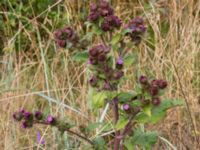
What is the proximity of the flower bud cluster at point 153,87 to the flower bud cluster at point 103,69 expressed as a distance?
0.09 meters

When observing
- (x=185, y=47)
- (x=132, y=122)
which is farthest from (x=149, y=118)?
(x=185, y=47)

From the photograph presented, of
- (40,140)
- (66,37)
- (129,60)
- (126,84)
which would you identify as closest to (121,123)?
(129,60)

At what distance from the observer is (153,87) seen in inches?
59.0

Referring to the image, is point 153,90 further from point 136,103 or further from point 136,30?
point 136,30

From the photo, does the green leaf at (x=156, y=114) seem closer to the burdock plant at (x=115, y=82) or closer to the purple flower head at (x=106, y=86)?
the burdock plant at (x=115, y=82)

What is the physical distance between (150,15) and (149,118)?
60.0 inches

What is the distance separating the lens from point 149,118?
1.59m

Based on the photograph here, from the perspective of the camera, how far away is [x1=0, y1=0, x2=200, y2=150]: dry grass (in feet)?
8.09

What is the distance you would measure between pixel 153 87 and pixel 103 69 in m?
0.15

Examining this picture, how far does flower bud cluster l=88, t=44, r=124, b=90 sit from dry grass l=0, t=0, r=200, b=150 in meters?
0.66

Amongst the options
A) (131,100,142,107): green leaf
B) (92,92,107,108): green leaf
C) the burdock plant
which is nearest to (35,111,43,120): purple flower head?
the burdock plant

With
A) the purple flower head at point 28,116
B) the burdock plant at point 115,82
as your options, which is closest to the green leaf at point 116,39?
the burdock plant at point 115,82

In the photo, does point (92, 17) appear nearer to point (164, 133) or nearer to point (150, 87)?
point (150, 87)

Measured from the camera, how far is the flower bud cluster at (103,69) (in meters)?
1.51
